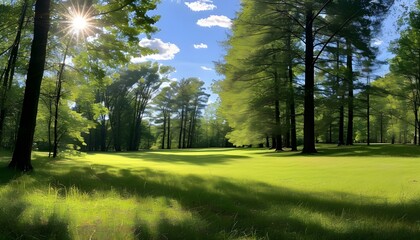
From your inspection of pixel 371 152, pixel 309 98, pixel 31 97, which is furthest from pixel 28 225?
pixel 371 152

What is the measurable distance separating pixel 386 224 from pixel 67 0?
12.3 meters

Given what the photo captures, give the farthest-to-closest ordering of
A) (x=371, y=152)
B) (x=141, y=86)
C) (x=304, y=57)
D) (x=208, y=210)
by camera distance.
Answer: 1. (x=141, y=86)
2. (x=304, y=57)
3. (x=371, y=152)
4. (x=208, y=210)

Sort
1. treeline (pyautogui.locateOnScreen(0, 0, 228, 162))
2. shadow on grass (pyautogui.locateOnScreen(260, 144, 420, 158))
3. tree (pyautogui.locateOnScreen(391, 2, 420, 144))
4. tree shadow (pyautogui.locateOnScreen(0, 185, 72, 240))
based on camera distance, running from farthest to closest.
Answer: tree (pyautogui.locateOnScreen(391, 2, 420, 144)), shadow on grass (pyautogui.locateOnScreen(260, 144, 420, 158)), treeline (pyautogui.locateOnScreen(0, 0, 228, 162)), tree shadow (pyautogui.locateOnScreen(0, 185, 72, 240))

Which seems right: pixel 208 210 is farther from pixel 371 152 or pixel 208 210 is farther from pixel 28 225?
pixel 371 152

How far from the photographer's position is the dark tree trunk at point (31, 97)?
10250 mm

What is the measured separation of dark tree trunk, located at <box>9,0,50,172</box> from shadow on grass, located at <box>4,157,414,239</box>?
232 centimetres

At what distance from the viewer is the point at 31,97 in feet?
34.0

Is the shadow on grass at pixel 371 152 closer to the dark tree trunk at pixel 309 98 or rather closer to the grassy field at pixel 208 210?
the dark tree trunk at pixel 309 98

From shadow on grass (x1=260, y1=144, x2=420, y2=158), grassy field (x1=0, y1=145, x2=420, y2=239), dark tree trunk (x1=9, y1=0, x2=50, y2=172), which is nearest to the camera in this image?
grassy field (x1=0, y1=145, x2=420, y2=239)

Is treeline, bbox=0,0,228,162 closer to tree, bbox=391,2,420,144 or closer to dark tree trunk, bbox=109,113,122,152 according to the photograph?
tree, bbox=391,2,420,144

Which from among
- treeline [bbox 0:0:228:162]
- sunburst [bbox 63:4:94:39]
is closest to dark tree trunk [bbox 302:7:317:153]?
treeline [bbox 0:0:228:162]

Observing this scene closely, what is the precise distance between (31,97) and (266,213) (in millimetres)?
7830

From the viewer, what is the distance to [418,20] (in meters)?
15.1

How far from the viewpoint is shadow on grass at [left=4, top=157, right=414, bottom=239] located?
14.7 ft
